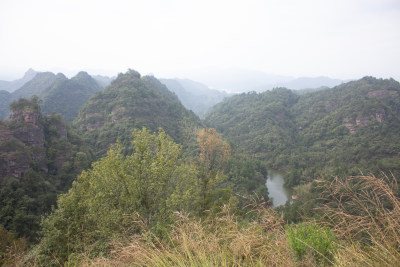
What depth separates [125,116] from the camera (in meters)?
49.7

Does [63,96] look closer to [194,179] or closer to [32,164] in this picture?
[32,164]

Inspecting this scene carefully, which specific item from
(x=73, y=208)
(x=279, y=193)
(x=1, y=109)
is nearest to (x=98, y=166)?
(x=73, y=208)

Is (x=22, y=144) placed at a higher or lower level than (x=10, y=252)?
lower

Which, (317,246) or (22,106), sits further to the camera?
(22,106)

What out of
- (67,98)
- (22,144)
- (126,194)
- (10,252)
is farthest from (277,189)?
(67,98)

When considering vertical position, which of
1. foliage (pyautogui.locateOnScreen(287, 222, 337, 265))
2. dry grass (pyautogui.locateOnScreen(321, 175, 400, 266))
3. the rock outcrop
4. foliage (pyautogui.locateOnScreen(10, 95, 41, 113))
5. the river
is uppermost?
foliage (pyautogui.locateOnScreen(10, 95, 41, 113))

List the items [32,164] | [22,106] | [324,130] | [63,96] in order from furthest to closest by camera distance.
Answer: [63,96] < [324,130] < [22,106] < [32,164]

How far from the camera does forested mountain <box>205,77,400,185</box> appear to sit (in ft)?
147

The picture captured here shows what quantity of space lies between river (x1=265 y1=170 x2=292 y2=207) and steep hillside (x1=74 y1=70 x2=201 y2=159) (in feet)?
76.8

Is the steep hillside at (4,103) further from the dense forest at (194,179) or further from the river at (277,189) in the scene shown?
the river at (277,189)

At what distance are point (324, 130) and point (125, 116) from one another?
215ft

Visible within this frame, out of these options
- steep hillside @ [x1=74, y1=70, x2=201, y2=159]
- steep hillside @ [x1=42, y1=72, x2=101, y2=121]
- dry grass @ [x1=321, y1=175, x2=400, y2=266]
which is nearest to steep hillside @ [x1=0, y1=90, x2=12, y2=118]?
steep hillside @ [x1=42, y1=72, x2=101, y2=121]

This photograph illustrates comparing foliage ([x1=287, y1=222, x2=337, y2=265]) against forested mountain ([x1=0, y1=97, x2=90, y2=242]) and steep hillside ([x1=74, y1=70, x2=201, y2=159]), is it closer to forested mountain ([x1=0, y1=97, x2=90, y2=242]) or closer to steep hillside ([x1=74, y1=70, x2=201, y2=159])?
forested mountain ([x1=0, y1=97, x2=90, y2=242])

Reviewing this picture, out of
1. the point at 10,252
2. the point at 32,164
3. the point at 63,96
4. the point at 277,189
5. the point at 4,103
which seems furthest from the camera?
the point at 4,103
